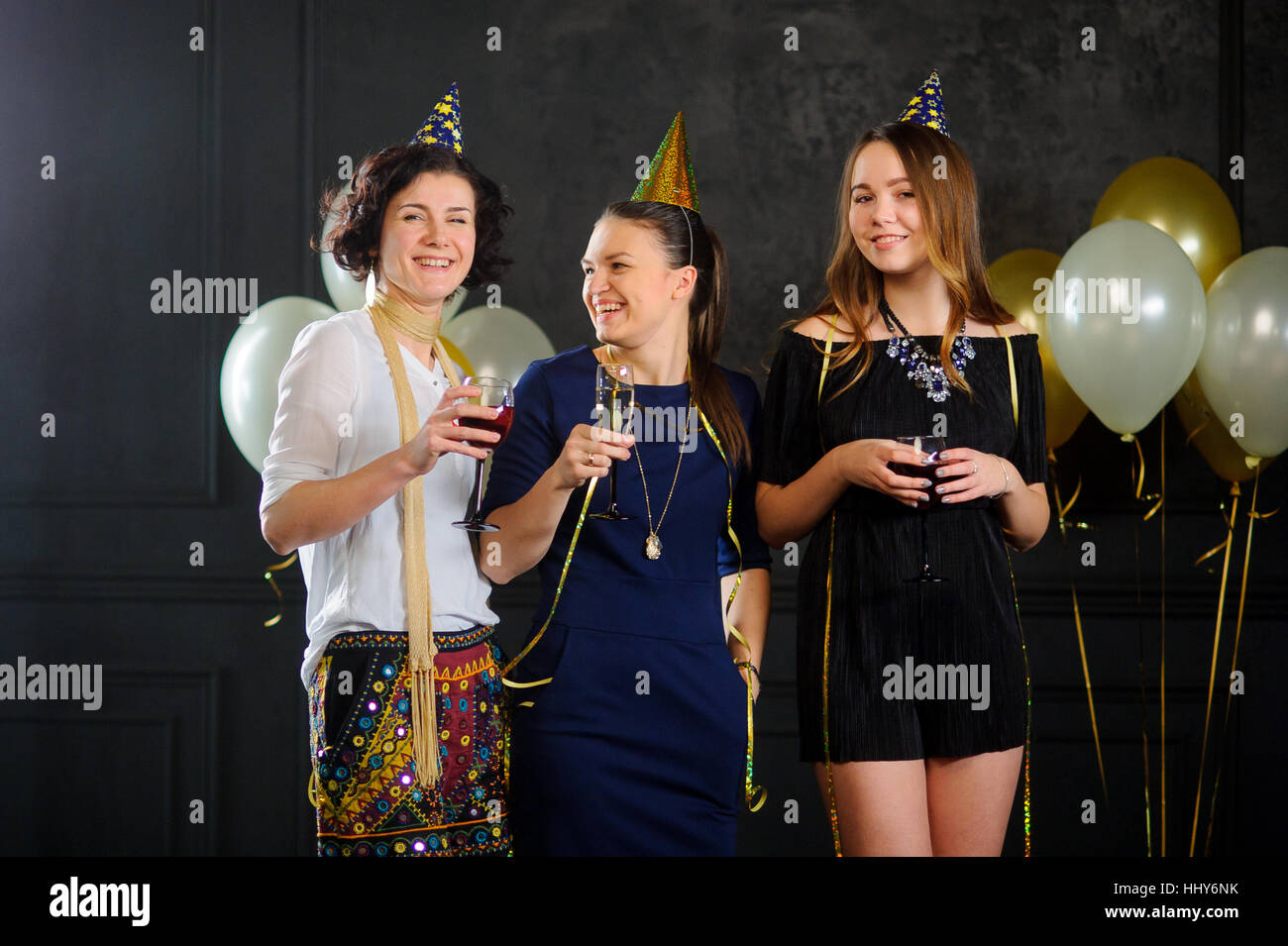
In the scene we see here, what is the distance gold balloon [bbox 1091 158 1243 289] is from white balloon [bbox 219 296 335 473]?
6.74ft

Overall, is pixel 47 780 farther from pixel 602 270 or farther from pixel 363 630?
pixel 602 270

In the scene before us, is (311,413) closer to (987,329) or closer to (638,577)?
(638,577)

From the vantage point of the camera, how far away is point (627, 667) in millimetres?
1913

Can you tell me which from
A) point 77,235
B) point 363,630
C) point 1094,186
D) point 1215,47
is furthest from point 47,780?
point 1215,47

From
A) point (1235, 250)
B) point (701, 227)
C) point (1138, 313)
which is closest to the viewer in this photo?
point (701, 227)

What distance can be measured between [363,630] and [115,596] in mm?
2293

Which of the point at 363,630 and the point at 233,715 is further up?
the point at 363,630

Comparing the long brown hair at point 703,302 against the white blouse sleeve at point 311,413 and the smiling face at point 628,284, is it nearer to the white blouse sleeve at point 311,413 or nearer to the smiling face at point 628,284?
the smiling face at point 628,284

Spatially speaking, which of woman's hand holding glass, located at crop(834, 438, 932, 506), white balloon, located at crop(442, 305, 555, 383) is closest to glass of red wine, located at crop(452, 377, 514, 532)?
woman's hand holding glass, located at crop(834, 438, 932, 506)

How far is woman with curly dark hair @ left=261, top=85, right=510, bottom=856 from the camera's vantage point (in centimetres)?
170

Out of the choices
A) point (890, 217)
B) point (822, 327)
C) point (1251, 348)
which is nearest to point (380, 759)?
point (822, 327)

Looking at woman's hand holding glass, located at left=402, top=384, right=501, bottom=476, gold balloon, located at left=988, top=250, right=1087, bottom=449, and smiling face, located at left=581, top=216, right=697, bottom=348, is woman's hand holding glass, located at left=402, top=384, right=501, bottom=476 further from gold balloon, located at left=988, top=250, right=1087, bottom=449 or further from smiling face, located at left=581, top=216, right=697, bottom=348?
gold balloon, located at left=988, top=250, right=1087, bottom=449

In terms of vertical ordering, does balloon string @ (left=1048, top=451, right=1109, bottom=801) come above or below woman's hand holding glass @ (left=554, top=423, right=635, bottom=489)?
below

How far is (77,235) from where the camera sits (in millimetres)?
3729
